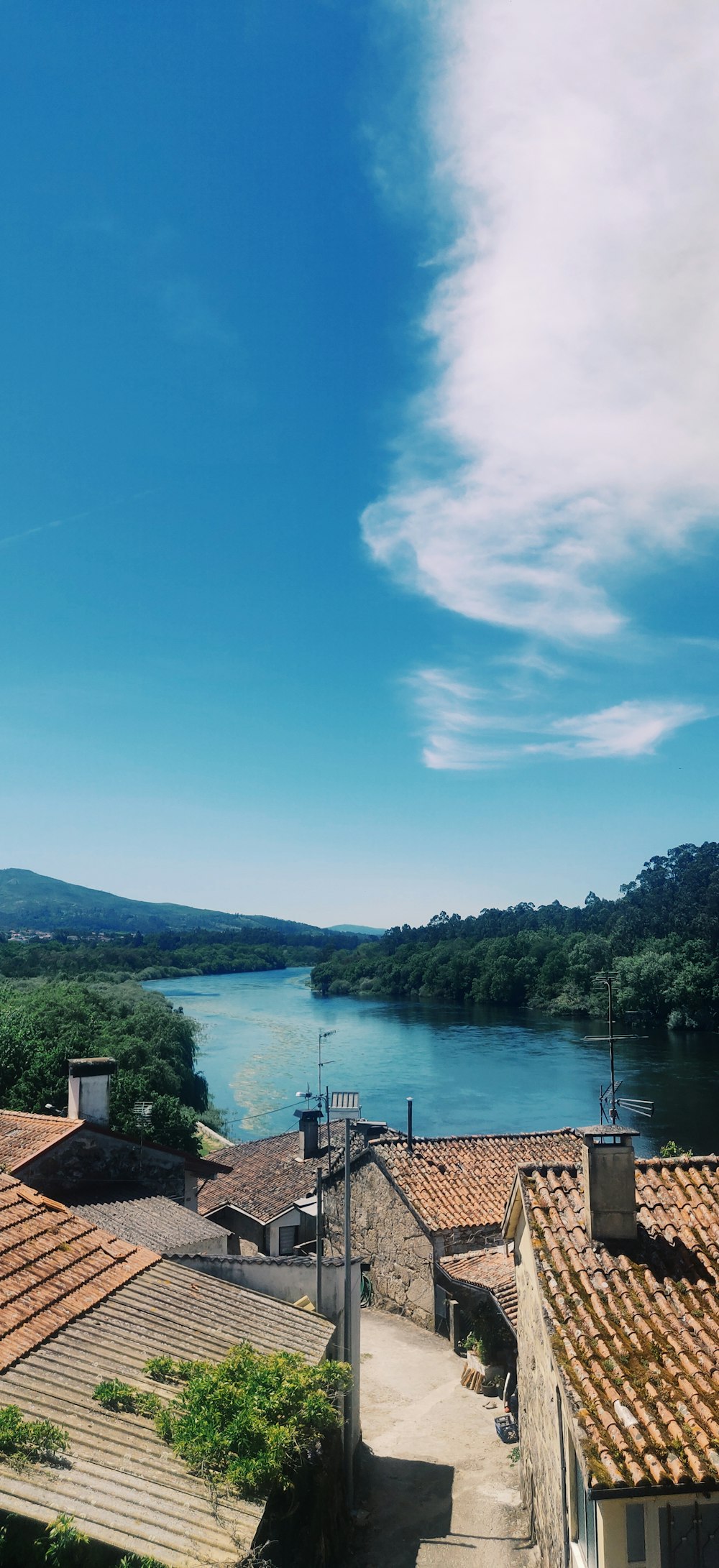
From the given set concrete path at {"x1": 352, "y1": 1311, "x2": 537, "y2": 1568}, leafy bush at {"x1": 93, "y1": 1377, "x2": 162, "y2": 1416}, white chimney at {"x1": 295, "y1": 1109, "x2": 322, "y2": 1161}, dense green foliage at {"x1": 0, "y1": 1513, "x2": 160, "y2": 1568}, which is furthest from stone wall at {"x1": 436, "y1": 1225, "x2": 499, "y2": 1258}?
dense green foliage at {"x1": 0, "y1": 1513, "x2": 160, "y2": 1568}

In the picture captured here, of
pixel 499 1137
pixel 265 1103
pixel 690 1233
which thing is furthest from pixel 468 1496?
pixel 265 1103

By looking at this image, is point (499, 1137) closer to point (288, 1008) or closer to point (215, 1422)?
point (215, 1422)

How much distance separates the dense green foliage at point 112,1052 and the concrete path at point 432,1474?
10597 millimetres

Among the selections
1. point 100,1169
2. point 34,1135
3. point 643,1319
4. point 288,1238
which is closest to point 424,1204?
point 288,1238

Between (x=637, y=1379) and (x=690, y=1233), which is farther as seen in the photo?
(x=690, y=1233)

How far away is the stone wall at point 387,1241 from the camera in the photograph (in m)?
21.4

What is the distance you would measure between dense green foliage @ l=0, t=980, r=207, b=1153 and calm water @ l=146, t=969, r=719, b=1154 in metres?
8.78

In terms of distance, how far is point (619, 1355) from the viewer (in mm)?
8711

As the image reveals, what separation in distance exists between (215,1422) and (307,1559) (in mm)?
3176

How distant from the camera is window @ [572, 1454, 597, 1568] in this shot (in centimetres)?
809

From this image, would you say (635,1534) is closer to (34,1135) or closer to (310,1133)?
(34,1135)

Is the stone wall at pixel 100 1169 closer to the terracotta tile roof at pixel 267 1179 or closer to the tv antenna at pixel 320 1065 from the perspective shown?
the tv antenna at pixel 320 1065

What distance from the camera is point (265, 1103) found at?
198ft

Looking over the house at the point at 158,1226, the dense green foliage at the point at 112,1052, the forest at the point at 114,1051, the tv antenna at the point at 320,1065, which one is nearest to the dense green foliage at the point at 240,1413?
the house at the point at 158,1226
